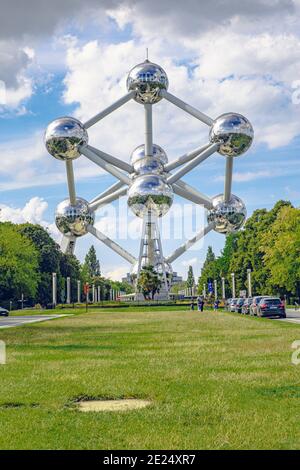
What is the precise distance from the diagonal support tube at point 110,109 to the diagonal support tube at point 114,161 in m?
2.80

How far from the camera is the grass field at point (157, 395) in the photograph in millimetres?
6887

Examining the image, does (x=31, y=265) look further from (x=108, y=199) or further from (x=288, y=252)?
(x=288, y=252)

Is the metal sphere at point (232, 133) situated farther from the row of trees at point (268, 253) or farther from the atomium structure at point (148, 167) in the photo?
the row of trees at point (268, 253)

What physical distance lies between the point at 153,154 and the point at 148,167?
4.58 metres

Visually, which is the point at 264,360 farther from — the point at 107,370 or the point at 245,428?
the point at 245,428

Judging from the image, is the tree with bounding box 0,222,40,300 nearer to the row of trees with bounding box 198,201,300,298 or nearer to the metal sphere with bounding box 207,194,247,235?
the metal sphere with bounding box 207,194,247,235

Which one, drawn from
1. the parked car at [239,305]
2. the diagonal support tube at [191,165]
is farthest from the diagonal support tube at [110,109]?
the parked car at [239,305]

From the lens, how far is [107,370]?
12500 millimetres

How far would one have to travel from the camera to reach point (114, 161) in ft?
173

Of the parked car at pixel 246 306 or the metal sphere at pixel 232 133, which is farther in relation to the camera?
the metal sphere at pixel 232 133

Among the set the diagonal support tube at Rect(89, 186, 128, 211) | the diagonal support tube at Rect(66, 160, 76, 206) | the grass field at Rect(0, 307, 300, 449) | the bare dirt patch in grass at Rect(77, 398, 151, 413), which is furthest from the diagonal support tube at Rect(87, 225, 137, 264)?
the bare dirt patch in grass at Rect(77, 398, 151, 413)

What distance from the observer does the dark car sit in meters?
35.3

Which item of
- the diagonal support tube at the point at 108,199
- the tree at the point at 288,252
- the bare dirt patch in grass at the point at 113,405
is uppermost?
the diagonal support tube at the point at 108,199
